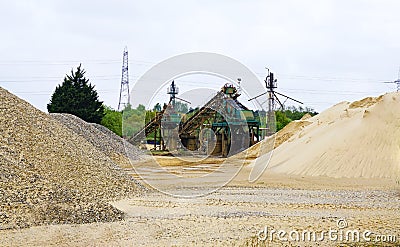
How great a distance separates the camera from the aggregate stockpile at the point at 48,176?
9.98 meters

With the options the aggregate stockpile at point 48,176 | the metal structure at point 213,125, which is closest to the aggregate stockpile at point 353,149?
the metal structure at point 213,125

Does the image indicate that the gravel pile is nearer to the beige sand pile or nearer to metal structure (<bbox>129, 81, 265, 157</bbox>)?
metal structure (<bbox>129, 81, 265, 157</bbox>)

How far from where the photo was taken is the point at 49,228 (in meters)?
9.30

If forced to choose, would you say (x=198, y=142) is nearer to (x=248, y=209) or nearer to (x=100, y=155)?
(x=100, y=155)

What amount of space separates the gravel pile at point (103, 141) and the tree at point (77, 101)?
6083 millimetres

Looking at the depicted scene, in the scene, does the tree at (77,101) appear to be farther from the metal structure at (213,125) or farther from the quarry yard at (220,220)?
the quarry yard at (220,220)

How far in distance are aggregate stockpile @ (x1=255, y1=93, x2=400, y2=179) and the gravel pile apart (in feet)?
26.7

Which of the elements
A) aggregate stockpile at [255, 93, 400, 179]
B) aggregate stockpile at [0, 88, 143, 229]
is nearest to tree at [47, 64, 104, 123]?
aggregate stockpile at [255, 93, 400, 179]

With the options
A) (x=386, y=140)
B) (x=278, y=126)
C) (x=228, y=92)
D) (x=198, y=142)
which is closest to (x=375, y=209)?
(x=386, y=140)

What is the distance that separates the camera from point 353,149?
74.8ft

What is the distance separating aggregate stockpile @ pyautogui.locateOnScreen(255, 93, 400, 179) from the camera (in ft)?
70.4

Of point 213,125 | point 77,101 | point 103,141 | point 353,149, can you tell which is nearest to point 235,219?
point 353,149

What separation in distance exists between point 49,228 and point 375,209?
751 centimetres

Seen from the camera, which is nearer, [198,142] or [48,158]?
[48,158]
